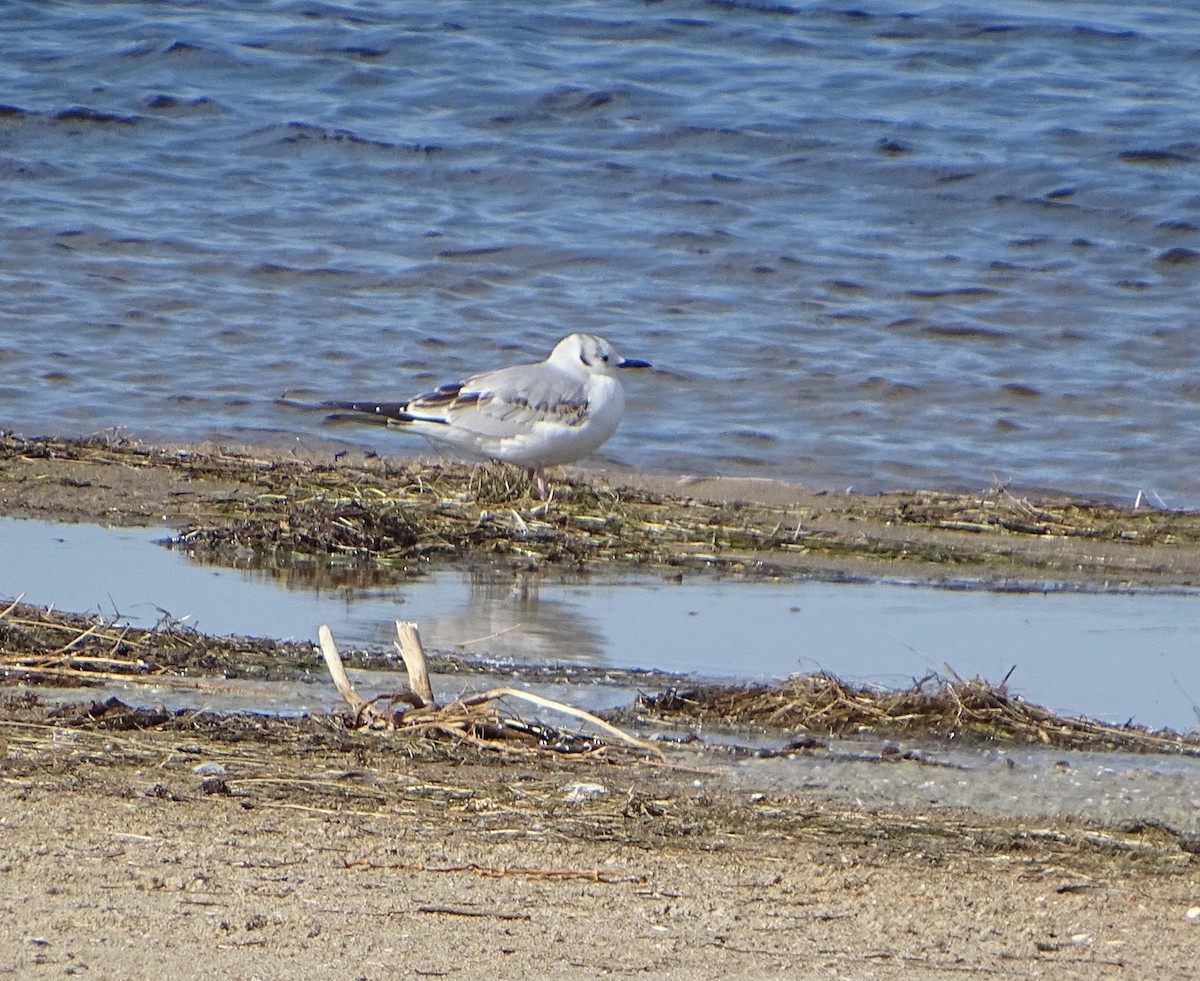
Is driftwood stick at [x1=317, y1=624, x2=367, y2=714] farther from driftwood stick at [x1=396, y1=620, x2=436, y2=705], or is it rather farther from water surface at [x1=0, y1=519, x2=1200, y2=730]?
water surface at [x1=0, y1=519, x2=1200, y2=730]

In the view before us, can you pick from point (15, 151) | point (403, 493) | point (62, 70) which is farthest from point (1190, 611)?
point (62, 70)

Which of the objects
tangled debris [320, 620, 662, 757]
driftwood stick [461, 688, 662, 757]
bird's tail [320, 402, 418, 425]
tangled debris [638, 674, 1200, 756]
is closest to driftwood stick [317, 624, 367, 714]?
tangled debris [320, 620, 662, 757]

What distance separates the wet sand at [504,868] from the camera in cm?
369

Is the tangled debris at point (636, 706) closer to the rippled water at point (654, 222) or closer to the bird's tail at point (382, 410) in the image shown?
the bird's tail at point (382, 410)

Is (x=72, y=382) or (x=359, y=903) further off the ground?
(x=359, y=903)

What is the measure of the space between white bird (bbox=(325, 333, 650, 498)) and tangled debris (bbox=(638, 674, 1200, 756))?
3.69 meters

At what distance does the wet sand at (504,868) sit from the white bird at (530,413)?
14.3 feet

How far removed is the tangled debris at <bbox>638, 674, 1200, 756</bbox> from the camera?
5586 millimetres

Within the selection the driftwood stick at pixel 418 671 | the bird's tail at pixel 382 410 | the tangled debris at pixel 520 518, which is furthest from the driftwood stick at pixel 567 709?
the bird's tail at pixel 382 410

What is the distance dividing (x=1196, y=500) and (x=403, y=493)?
4.42m

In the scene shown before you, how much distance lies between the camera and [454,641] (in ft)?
22.1

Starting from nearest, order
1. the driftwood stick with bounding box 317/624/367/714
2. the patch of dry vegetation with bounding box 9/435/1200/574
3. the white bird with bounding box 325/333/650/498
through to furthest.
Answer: the driftwood stick with bounding box 317/624/367/714 < the patch of dry vegetation with bounding box 9/435/1200/574 < the white bird with bounding box 325/333/650/498

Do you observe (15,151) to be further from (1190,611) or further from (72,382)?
(1190,611)

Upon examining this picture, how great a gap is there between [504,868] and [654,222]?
1394 centimetres
